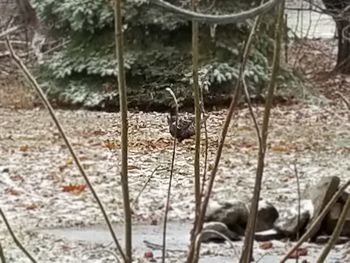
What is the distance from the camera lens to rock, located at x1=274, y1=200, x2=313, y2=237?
2467mm

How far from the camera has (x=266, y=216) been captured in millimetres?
2670

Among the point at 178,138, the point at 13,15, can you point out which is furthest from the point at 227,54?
the point at 178,138

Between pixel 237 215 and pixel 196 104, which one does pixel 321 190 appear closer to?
pixel 237 215

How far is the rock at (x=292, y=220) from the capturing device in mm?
2467

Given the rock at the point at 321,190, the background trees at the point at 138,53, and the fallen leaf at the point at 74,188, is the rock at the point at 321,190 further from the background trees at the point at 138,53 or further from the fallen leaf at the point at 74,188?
the fallen leaf at the point at 74,188

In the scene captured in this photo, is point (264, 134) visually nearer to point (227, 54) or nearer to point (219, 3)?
point (219, 3)

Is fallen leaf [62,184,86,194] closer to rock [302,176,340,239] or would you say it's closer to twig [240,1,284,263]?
rock [302,176,340,239]

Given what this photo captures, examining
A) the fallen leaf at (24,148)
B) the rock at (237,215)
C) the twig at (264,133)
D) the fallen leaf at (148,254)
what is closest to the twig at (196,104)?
the twig at (264,133)

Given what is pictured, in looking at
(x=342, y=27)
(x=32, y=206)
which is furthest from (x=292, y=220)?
(x=342, y=27)

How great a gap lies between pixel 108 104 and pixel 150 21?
0.76 m

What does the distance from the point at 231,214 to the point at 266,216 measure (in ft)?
0.66

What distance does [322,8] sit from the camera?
355cm

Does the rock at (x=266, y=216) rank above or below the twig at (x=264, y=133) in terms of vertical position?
below

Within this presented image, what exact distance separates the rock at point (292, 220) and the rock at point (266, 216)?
24 mm
